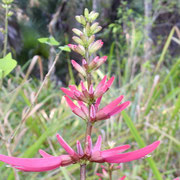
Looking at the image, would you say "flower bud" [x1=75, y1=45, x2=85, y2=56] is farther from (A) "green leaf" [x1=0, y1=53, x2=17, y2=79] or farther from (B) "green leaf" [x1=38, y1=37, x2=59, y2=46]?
(B) "green leaf" [x1=38, y1=37, x2=59, y2=46]

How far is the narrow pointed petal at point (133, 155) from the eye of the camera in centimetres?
36

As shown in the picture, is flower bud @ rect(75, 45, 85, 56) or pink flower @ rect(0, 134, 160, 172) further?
flower bud @ rect(75, 45, 85, 56)

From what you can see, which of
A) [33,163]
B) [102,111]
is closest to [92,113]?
[102,111]

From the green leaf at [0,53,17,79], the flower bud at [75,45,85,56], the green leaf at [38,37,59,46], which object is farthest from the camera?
the green leaf at [38,37,59,46]

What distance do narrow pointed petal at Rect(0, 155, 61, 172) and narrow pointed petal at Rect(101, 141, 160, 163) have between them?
84mm

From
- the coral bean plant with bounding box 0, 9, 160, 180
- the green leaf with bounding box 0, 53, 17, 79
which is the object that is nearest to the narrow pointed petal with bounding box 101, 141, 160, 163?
the coral bean plant with bounding box 0, 9, 160, 180

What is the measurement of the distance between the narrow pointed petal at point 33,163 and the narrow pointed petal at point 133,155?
0.08m

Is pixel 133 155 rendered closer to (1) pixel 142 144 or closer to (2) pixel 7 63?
(2) pixel 7 63

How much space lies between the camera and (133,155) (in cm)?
37

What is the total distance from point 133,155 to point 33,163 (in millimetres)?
148

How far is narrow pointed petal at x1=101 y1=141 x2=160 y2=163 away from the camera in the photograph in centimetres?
36

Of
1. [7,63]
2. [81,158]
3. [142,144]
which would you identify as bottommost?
[142,144]

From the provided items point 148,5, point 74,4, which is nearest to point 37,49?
point 74,4

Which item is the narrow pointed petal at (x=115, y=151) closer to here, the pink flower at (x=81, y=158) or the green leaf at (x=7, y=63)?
the pink flower at (x=81, y=158)
